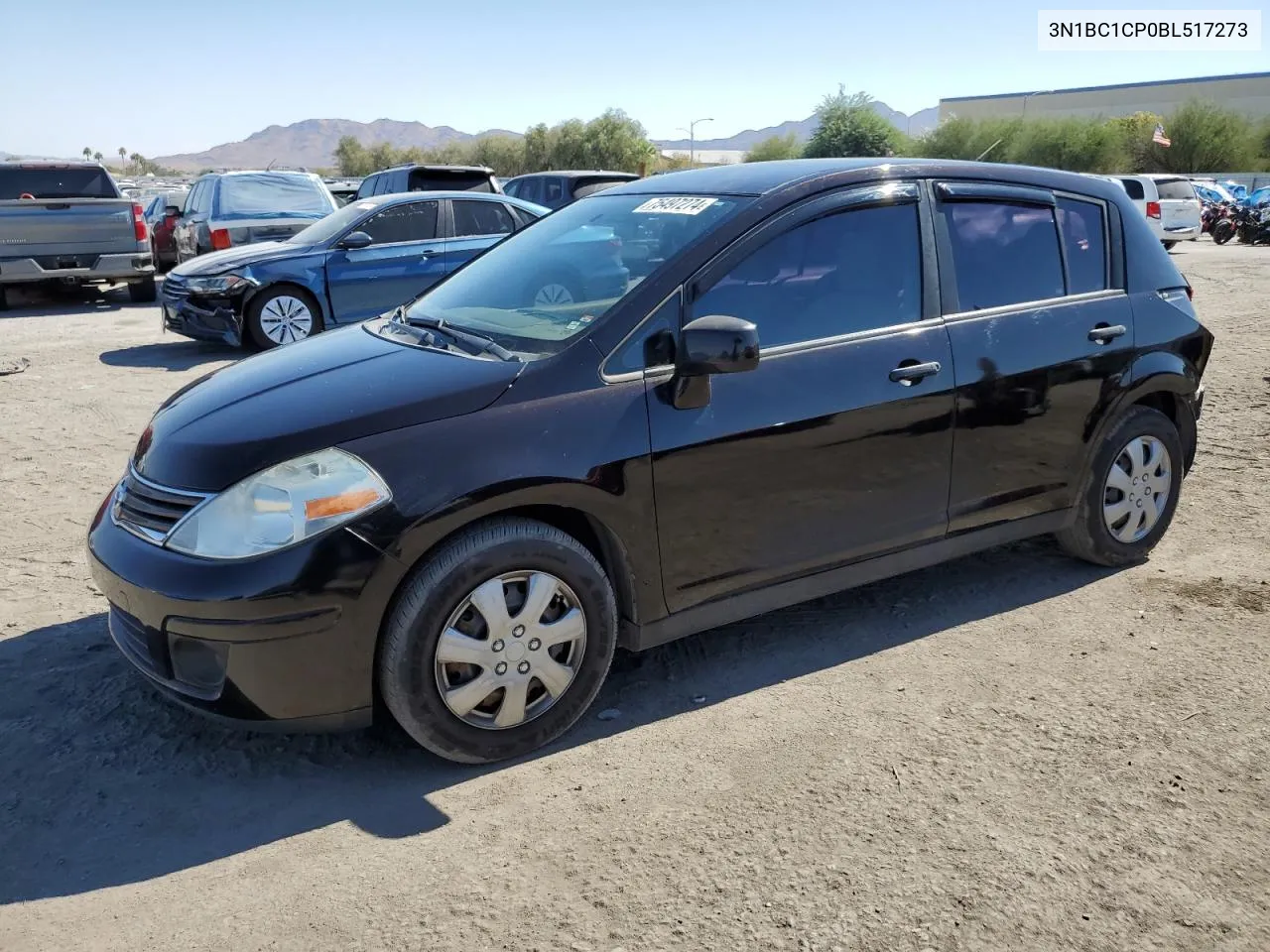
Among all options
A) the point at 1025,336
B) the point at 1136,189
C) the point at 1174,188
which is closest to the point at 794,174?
the point at 1025,336

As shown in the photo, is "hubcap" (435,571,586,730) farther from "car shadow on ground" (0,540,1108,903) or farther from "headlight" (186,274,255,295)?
"headlight" (186,274,255,295)

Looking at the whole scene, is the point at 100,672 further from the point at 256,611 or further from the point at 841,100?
the point at 841,100

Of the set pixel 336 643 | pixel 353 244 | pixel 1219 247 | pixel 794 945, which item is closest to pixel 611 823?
pixel 794 945

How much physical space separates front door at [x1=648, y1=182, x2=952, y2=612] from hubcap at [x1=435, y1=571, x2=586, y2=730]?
0.42 m

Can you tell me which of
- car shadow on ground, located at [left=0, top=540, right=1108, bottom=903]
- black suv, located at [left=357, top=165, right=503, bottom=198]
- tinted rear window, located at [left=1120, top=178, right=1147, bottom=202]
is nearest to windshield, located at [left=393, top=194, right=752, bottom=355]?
car shadow on ground, located at [left=0, top=540, right=1108, bottom=903]

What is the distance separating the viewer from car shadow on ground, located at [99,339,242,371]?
9.94 meters

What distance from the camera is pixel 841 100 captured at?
6538 cm

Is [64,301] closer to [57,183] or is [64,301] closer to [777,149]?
[57,183]

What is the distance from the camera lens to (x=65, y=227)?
13297 millimetres

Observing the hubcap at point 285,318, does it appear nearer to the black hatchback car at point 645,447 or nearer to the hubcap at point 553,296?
the black hatchback car at point 645,447

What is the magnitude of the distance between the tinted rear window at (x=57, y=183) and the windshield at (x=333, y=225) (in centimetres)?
559

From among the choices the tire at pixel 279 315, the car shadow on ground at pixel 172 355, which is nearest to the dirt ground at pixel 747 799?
the tire at pixel 279 315

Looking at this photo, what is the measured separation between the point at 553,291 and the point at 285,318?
23.1ft

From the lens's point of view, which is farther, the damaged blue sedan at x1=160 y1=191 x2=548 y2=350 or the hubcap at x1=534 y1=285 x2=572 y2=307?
the damaged blue sedan at x1=160 y1=191 x2=548 y2=350
